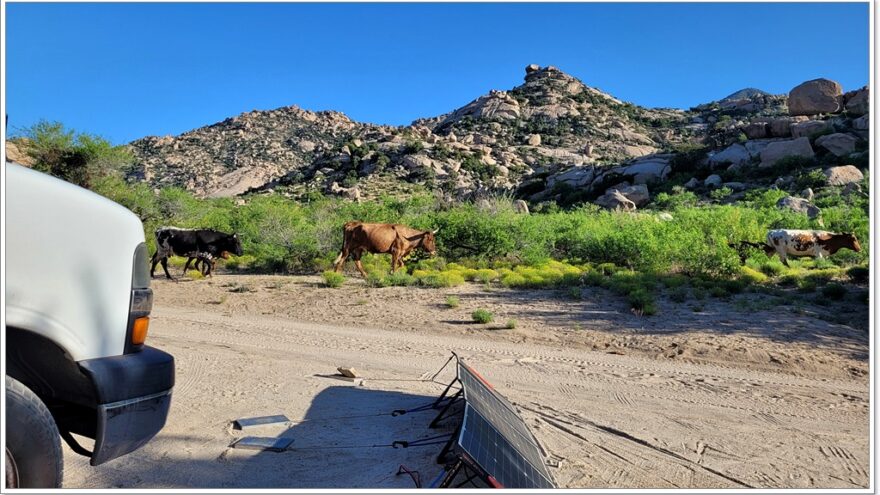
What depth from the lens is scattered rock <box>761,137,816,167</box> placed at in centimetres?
4241

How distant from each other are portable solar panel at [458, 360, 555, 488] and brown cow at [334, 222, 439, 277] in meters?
12.1

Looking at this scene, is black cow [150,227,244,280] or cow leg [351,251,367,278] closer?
black cow [150,227,244,280]

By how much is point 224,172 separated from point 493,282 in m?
67.3

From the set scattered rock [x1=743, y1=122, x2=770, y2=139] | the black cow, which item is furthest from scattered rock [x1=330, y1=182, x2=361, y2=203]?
scattered rock [x1=743, y1=122, x2=770, y2=139]

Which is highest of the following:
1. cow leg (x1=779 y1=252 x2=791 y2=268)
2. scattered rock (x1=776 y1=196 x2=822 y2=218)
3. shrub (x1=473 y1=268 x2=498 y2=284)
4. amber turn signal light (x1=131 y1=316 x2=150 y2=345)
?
scattered rock (x1=776 y1=196 x2=822 y2=218)

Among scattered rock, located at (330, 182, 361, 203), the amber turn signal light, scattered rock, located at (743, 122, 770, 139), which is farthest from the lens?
scattered rock, located at (330, 182, 361, 203)

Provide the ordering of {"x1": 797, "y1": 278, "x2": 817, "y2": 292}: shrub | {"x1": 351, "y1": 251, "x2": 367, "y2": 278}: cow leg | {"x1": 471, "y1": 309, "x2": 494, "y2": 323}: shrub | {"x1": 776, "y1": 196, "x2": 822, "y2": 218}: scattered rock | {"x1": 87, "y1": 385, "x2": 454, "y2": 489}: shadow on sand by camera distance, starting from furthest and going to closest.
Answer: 1. {"x1": 776, "y1": 196, "x2": 822, "y2": 218}: scattered rock
2. {"x1": 351, "y1": 251, "x2": 367, "y2": 278}: cow leg
3. {"x1": 797, "y1": 278, "x2": 817, "y2": 292}: shrub
4. {"x1": 471, "y1": 309, "x2": 494, "y2": 323}: shrub
5. {"x1": 87, "y1": 385, "x2": 454, "y2": 489}: shadow on sand

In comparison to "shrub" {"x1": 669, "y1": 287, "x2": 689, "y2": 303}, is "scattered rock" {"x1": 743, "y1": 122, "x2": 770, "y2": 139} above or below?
above

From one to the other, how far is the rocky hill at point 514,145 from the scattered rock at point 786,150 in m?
0.15

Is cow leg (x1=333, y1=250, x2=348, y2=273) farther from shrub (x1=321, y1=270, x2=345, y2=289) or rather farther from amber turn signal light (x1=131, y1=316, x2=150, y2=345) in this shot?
amber turn signal light (x1=131, y1=316, x2=150, y2=345)

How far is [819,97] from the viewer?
52906mm

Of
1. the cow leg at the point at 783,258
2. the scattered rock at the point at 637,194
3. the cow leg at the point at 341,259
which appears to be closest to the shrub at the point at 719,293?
the cow leg at the point at 783,258

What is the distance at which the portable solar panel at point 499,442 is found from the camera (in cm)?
362

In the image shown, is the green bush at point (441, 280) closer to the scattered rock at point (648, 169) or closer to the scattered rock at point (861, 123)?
the scattered rock at point (648, 169)
